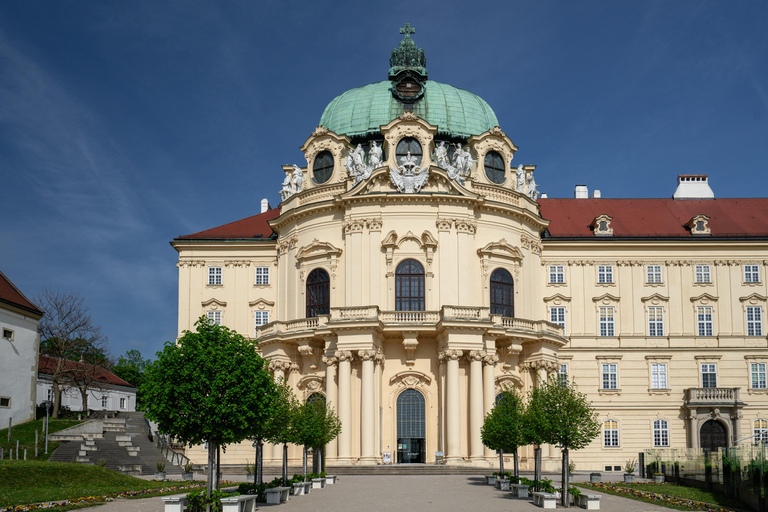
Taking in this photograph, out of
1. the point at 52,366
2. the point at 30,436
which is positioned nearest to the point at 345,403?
the point at 30,436

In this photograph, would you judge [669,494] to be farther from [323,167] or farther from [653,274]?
[323,167]

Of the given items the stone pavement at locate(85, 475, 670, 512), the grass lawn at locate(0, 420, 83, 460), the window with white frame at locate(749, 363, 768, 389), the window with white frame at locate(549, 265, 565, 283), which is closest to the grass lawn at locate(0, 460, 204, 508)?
the stone pavement at locate(85, 475, 670, 512)

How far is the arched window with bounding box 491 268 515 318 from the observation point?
163 ft

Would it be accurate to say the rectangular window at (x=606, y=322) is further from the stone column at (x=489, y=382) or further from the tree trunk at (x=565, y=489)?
the tree trunk at (x=565, y=489)

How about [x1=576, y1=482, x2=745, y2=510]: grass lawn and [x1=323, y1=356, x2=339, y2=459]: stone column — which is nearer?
[x1=576, y1=482, x2=745, y2=510]: grass lawn

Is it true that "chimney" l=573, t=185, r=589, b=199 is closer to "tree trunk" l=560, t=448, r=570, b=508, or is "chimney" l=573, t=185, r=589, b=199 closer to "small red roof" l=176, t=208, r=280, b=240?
"small red roof" l=176, t=208, r=280, b=240

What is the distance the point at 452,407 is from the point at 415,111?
1946 cm

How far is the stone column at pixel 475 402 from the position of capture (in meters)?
44.2

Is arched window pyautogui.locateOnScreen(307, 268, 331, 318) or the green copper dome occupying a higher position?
the green copper dome

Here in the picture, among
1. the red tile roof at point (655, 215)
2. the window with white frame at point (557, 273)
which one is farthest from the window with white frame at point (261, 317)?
the red tile roof at point (655, 215)

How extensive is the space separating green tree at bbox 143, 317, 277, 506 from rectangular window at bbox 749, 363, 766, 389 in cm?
3979

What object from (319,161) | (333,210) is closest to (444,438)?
(333,210)

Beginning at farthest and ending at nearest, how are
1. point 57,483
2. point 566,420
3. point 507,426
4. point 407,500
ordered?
point 507,426
point 57,483
point 566,420
point 407,500

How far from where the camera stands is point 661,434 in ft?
172
